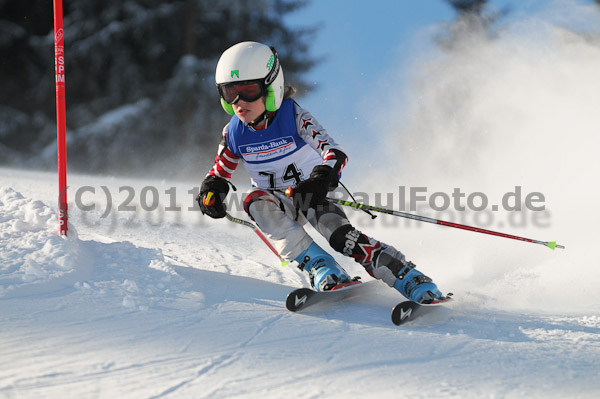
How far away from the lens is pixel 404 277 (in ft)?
9.19

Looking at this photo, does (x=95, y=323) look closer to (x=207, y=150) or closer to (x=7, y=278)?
(x=7, y=278)

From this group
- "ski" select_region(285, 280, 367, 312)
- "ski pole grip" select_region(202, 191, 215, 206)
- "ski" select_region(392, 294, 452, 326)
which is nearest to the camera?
"ski" select_region(392, 294, 452, 326)

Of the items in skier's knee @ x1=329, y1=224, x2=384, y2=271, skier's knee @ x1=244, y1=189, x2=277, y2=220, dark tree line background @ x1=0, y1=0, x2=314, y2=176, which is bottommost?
skier's knee @ x1=329, y1=224, x2=384, y2=271

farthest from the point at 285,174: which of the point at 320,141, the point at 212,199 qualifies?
the point at 212,199

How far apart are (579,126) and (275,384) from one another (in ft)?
20.4

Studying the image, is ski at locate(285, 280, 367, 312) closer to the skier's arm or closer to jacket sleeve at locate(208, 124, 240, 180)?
the skier's arm

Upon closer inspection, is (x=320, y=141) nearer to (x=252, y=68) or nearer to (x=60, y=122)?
(x=252, y=68)

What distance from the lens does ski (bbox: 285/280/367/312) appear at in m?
2.55

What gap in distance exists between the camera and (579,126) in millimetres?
6660

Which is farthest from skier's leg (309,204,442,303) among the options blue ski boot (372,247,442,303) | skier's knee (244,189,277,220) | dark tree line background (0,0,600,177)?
dark tree line background (0,0,600,177)

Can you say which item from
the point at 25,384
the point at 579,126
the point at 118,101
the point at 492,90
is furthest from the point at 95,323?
the point at 118,101

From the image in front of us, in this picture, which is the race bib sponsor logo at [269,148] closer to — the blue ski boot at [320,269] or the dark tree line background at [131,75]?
the blue ski boot at [320,269]

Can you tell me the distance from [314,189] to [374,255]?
550mm

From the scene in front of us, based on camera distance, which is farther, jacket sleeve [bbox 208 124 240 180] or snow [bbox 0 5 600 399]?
jacket sleeve [bbox 208 124 240 180]
